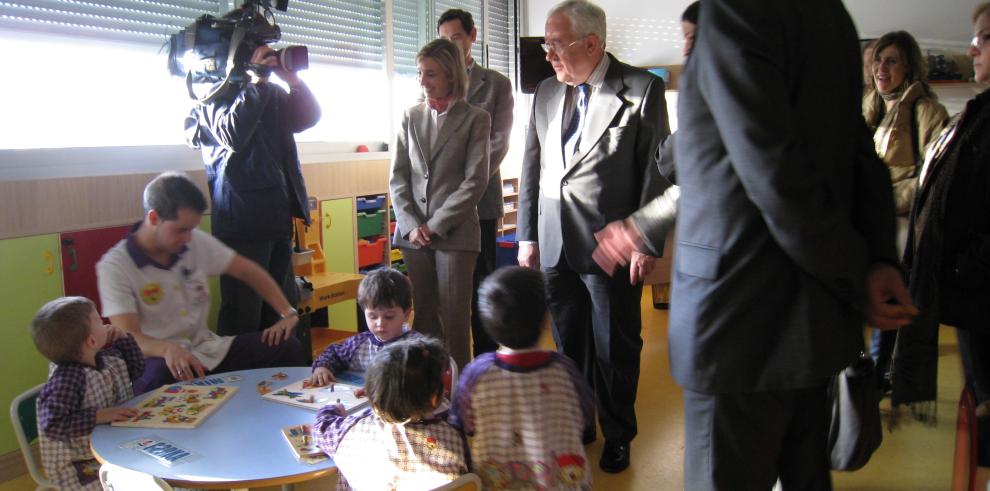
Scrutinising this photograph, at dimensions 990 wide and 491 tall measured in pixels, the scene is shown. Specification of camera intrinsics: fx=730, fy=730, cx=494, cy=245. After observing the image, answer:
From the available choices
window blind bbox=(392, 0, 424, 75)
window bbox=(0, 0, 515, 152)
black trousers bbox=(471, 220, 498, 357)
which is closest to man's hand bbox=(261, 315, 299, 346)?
black trousers bbox=(471, 220, 498, 357)

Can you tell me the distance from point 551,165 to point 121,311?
4.68 ft

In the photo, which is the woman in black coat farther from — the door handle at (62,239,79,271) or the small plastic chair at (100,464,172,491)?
the door handle at (62,239,79,271)

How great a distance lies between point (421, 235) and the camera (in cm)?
289

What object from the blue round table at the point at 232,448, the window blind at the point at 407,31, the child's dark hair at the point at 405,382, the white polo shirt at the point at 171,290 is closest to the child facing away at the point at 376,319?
the blue round table at the point at 232,448

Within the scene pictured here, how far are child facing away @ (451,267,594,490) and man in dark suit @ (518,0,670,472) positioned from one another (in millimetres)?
847

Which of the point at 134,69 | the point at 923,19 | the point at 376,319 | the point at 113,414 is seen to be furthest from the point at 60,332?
the point at 923,19

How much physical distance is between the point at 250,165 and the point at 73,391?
51.8 inches

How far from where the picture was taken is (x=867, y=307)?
1242mm

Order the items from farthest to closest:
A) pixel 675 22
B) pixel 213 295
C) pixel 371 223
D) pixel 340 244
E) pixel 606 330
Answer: pixel 675 22, pixel 371 223, pixel 340 244, pixel 213 295, pixel 606 330

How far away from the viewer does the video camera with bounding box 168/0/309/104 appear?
279 cm

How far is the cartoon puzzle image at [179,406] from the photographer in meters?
1.67

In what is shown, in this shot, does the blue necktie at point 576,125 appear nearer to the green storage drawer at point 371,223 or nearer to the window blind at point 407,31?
the green storage drawer at point 371,223

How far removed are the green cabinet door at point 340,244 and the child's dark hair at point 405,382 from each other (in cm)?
285

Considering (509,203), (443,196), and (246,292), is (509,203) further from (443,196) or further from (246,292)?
(246,292)
